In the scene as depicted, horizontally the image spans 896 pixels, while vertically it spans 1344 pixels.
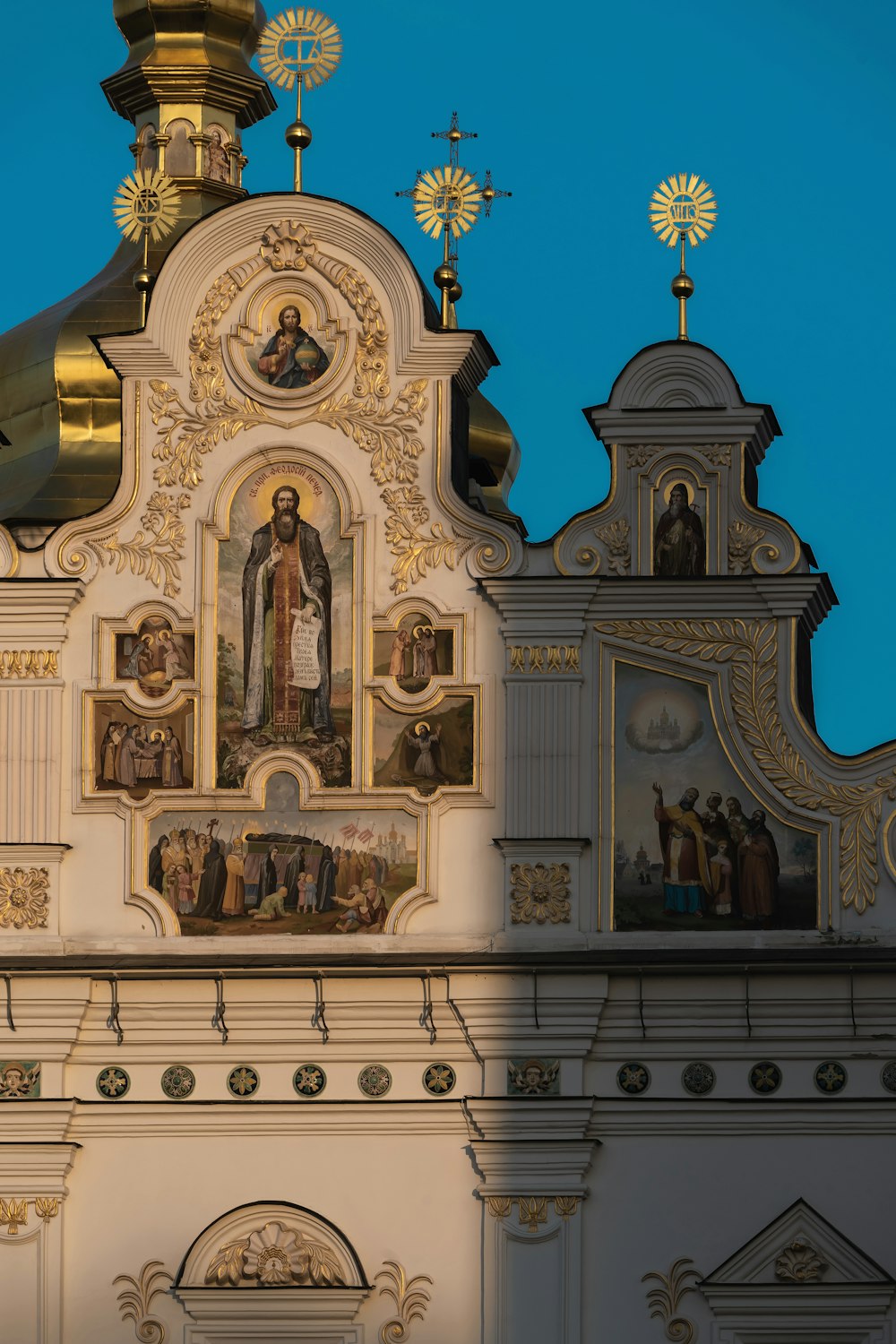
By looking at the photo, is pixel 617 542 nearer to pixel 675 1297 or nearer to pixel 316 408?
pixel 316 408

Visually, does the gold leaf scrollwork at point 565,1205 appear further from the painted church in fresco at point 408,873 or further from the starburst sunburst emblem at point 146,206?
the starburst sunburst emblem at point 146,206

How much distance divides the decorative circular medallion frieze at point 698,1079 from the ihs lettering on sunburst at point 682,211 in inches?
216

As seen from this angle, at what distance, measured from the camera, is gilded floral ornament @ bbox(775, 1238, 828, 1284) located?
23.2m

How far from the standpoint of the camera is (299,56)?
2564cm

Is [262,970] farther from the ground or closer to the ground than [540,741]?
closer to the ground

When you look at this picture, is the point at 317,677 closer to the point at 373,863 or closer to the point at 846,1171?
the point at 373,863

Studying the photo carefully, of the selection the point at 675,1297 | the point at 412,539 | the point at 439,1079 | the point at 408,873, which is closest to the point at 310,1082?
the point at 439,1079

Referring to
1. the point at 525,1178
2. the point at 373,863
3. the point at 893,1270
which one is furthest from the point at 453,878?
the point at 893,1270

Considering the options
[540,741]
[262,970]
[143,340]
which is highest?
[143,340]

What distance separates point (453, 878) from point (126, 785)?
89.4 inches

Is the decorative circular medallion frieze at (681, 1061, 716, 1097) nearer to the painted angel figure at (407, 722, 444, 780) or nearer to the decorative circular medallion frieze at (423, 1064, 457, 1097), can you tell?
the decorative circular medallion frieze at (423, 1064, 457, 1097)

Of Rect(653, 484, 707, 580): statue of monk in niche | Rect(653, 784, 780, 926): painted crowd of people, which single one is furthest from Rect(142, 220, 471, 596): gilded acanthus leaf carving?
Rect(653, 784, 780, 926): painted crowd of people

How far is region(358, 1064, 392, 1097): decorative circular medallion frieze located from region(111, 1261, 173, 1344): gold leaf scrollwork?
174cm

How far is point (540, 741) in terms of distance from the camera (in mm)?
24109
